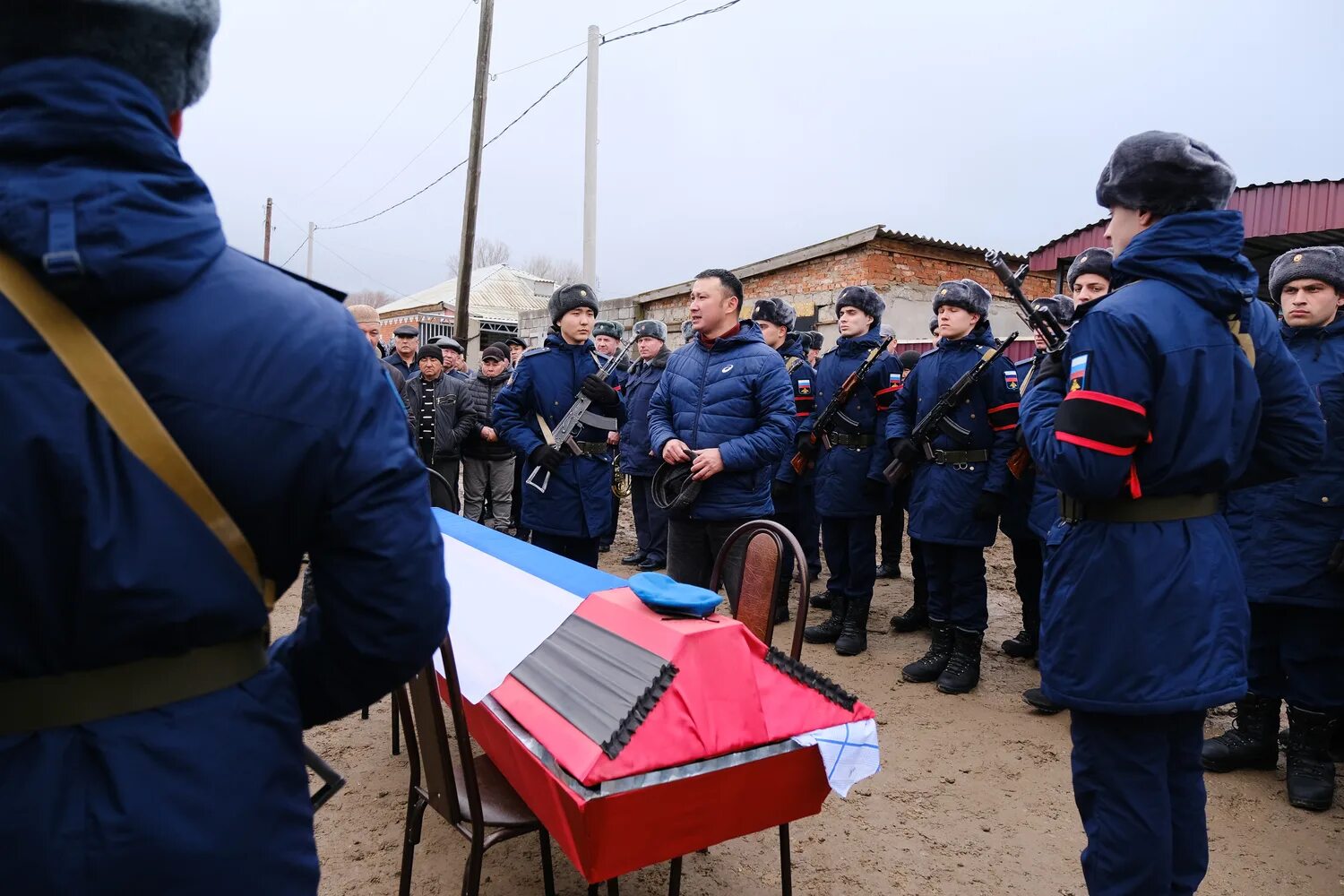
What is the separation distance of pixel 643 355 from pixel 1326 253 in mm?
5552

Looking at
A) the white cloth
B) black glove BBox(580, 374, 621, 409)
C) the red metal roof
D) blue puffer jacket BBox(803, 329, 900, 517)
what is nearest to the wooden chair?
the white cloth

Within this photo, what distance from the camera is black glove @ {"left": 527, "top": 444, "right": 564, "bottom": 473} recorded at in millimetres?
4582

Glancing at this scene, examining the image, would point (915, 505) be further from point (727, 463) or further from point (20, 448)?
point (20, 448)

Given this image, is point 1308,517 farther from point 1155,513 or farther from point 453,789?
point 453,789

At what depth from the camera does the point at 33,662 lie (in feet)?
3.32

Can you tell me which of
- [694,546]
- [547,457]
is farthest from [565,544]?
[694,546]

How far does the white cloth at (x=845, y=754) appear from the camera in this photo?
2.08 metres

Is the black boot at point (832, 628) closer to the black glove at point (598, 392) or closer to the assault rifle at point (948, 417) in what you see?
the assault rifle at point (948, 417)

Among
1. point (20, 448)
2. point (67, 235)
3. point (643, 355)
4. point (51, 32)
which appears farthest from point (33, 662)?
point (643, 355)

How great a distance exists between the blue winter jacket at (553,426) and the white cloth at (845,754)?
264 centimetres

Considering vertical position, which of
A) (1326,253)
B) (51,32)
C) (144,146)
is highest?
(1326,253)

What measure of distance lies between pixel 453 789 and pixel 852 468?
3.77 meters

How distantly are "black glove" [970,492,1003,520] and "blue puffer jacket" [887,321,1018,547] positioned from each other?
32mm

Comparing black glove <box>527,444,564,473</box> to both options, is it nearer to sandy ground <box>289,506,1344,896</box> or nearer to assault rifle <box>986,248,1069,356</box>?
sandy ground <box>289,506,1344,896</box>
